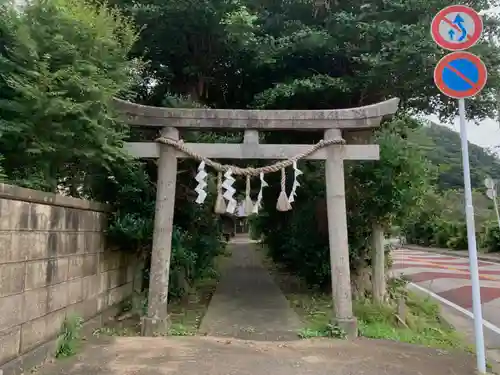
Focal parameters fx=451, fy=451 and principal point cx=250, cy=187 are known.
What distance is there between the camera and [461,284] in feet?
49.6

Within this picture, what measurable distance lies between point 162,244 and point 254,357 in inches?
88.2

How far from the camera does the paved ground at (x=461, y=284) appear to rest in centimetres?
1012

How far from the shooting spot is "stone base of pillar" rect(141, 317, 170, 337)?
6406 mm

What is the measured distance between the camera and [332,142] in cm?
682

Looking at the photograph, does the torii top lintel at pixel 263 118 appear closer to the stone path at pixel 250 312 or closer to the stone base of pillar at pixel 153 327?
the stone base of pillar at pixel 153 327

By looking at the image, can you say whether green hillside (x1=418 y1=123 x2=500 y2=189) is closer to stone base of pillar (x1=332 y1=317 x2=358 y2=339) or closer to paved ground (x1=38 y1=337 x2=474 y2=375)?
stone base of pillar (x1=332 y1=317 x2=358 y2=339)

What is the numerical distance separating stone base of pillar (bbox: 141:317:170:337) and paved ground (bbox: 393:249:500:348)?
5716mm

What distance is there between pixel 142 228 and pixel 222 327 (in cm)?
200

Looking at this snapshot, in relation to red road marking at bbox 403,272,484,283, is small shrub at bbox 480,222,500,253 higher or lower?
higher

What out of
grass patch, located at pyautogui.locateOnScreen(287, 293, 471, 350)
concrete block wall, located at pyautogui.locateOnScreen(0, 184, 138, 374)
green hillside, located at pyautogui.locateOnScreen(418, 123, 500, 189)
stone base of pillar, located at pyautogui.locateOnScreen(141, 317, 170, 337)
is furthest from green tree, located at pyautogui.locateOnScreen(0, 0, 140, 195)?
green hillside, located at pyautogui.locateOnScreen(418, 123, 500, 189)

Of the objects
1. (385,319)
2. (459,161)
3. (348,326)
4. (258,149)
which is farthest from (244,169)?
(459,161)

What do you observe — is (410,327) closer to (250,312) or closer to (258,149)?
(250,312)

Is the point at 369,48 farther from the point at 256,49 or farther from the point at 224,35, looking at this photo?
the point at 224,35

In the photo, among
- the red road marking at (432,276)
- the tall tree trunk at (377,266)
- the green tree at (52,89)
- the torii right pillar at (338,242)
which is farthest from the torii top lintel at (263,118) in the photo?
the red road marking at (432,276)
